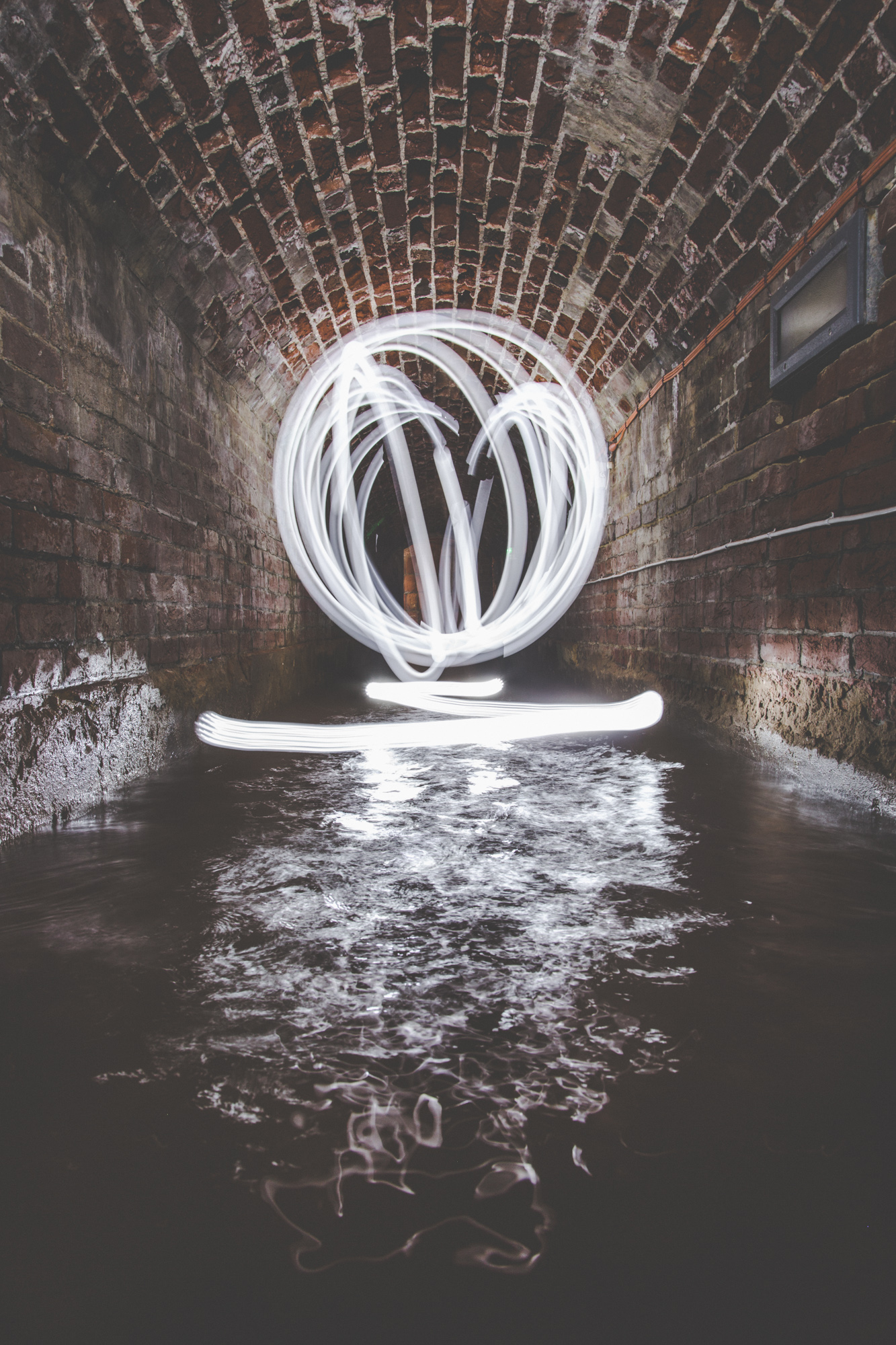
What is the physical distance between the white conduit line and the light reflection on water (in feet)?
4.98

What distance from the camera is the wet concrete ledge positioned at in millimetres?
2586

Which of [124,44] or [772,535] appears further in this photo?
[772,535]

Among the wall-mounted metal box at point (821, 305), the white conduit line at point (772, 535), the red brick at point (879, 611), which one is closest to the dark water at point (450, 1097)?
the red brick at point (879, 611)

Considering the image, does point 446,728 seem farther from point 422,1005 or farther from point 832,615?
point 422,1005

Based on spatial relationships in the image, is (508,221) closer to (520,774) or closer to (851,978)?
(520,774)

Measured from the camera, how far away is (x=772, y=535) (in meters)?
3.85

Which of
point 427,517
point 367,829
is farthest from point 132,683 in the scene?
point 427,517

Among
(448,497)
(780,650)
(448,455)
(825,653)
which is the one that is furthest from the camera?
(448,455)

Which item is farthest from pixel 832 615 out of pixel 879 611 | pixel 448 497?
pixel 448 497

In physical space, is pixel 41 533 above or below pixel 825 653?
above

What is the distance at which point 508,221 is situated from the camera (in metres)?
4.75

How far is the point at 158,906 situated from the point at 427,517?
51.1 feet

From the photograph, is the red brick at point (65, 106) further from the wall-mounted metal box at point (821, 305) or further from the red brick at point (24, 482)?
the wall-mounted metal box at point (821, 305)

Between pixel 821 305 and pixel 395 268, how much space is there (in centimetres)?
319
